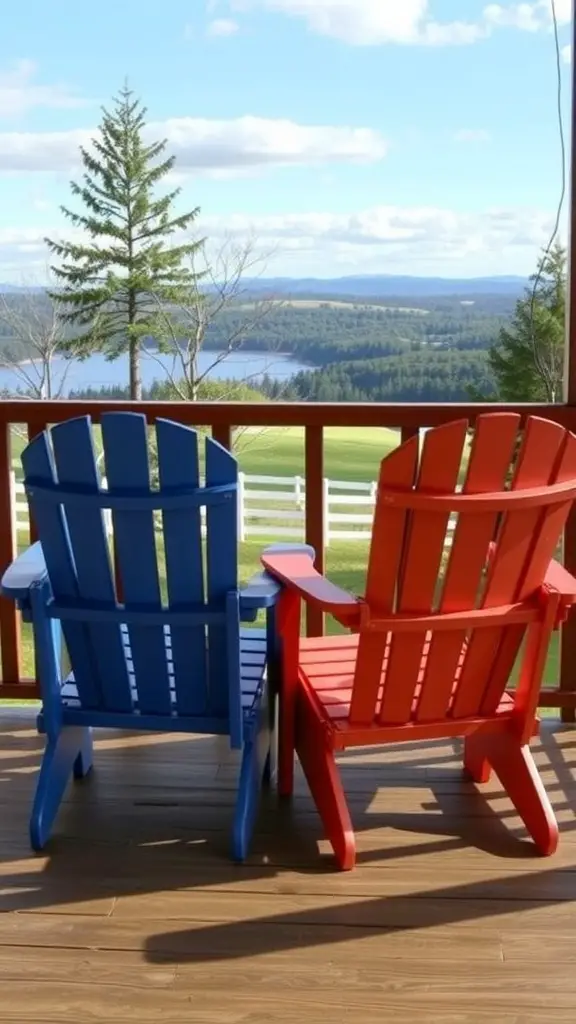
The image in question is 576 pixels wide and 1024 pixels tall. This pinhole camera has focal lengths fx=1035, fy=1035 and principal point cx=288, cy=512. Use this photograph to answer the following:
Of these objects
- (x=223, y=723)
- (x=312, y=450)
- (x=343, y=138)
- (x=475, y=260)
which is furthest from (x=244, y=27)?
(x=223, y=723)

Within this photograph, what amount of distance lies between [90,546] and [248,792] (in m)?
0.68

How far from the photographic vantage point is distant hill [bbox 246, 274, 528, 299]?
10.9 meters

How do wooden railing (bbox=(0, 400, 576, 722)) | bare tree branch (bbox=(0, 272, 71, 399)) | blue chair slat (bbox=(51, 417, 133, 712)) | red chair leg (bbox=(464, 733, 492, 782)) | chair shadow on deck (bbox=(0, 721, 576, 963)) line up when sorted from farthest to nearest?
bare tree branch (bbox=(0, 272, 71, 399)) → wooden railing (bbox=(0, 400, 576, 722)) → red chair leg (bbox=(464, 733, 492, 782)) → blue chair slat (bbox=(51, 417, 133, 712)) → chair shadow on deck (bbox=(0, 721, 576, 963))

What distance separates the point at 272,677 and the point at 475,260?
10.4 m

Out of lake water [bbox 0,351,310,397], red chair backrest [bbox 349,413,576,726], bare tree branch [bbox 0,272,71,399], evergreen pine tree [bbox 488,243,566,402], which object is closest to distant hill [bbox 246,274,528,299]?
evergreen pine tree [bbox 488,243,566,402]

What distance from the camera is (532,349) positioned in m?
10.9

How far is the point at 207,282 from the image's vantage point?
11.4 metres

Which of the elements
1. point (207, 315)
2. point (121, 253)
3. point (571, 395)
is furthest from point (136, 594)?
point (121, 253)

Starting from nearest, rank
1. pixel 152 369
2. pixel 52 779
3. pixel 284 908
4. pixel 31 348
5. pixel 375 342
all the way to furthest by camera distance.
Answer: pixel 284 908
pixel 52 779
pixel 375 342
pixel 31 348
pixel 152 369

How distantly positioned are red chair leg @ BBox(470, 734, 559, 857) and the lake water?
8.35 metres

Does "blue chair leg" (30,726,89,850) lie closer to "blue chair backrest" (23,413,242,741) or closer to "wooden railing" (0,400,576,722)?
"blue chair backrest" (23,413,242,741)

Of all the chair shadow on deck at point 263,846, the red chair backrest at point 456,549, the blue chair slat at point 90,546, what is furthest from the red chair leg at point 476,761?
the blue chair slat at point 90,546

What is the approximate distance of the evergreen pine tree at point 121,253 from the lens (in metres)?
11.2

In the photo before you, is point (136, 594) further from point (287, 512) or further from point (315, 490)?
point (287, 512)
